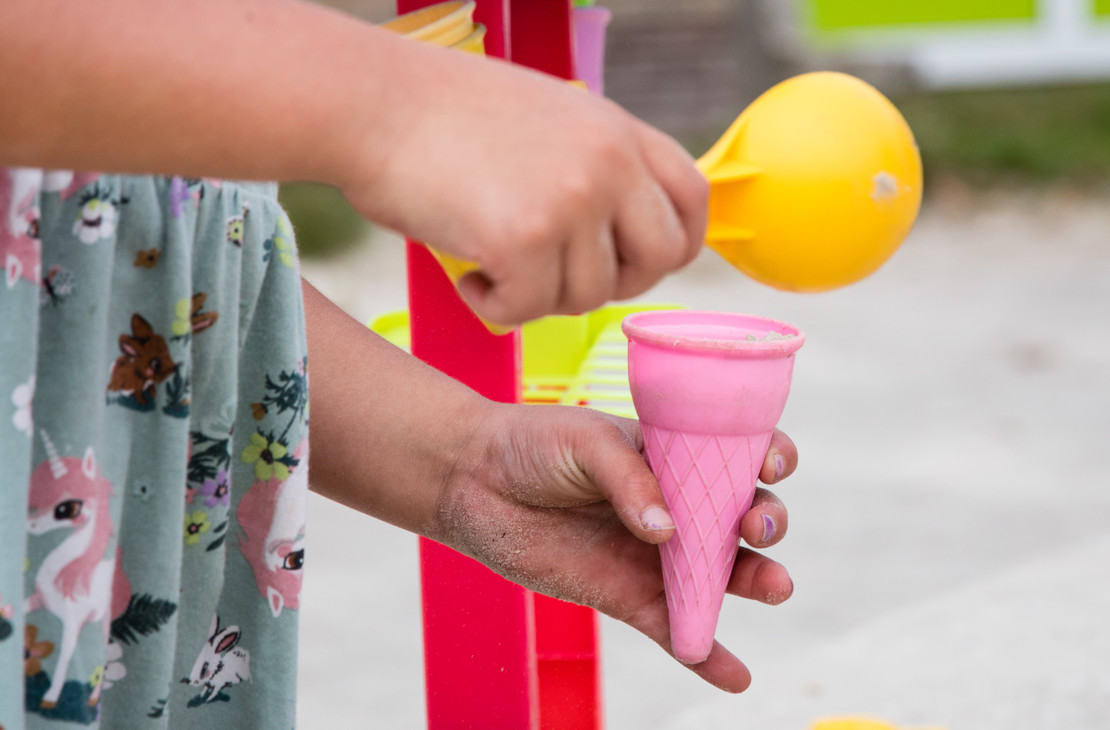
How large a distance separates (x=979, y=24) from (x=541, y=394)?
4.22 metres

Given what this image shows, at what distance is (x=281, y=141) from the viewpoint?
499 millimetres

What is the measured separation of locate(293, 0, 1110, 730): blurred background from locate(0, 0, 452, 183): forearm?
3.60 feet

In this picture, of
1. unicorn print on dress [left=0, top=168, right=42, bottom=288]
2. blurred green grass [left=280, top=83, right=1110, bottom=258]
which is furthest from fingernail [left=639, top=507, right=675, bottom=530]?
blurred green grass [left=280, top=83, right=1110, bottom=258]

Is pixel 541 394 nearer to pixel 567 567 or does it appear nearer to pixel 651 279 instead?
pixel 567 567

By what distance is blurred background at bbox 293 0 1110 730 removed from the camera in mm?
1533

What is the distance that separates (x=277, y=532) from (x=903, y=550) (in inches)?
55.8

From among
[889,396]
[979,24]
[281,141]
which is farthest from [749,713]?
[979,24]

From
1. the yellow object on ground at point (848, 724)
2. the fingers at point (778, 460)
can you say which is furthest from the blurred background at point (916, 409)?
the fingers at point (778, 460)

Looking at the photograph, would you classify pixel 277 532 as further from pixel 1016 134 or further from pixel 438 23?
pixel 1016 134

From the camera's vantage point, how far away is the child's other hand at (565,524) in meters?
0.81

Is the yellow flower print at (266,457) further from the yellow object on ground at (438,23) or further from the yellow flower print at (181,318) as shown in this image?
the yellow object on ground at (438,23)

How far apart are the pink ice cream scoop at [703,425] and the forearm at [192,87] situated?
28 cm

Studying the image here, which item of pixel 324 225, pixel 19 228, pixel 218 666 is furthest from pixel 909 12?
pixel 19 228

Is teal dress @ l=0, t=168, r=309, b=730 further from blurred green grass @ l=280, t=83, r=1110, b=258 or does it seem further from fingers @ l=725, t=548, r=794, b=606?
blurred green grass @ l=280, t=83, r=1110, b=258
